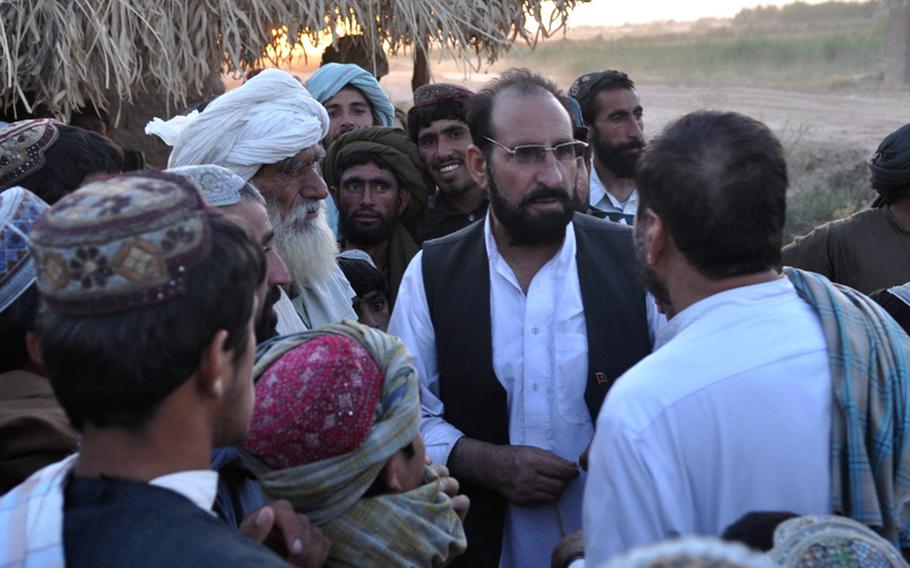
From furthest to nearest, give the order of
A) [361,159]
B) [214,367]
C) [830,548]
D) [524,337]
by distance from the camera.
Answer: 1. [361,159]
2. [524,337]
3. [214,367]
4. [830,548]

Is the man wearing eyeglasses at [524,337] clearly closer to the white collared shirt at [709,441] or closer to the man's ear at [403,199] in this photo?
the white collared shirt at [709,441]

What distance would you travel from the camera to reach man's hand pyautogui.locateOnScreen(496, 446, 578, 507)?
2.98 meters

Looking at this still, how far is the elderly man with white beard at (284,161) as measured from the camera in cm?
368

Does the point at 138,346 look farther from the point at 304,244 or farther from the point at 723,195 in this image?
the point at 304,244

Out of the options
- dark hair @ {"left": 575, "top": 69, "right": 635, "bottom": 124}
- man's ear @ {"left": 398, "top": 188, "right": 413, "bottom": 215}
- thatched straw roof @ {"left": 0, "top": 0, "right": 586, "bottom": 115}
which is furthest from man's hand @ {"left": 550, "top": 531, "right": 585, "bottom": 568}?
dark hair @ {"left": 575, "top": 69, "right": 635, "bottom": 124}

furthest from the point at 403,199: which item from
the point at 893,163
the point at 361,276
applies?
the point at 893,163

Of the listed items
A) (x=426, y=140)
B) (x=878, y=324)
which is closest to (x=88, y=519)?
(x=878, y=324)

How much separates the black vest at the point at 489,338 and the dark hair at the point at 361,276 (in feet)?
3.03

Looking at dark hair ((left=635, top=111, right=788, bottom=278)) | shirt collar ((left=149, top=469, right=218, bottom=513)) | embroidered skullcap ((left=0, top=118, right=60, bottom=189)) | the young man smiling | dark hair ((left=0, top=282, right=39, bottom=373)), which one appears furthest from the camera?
the young man smiling

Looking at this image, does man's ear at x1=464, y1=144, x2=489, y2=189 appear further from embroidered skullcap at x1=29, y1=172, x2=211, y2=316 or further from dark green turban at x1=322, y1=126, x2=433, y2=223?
embroidered skullcap at x1=29, y1=172, x2=211, y2=316

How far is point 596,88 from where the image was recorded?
586 centimetres

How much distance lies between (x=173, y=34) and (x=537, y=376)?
3360mm

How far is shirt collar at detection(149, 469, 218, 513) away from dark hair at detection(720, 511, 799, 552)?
2.76 ft

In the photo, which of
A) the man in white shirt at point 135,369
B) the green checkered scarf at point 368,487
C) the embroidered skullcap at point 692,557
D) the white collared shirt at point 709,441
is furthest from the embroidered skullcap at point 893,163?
the embroidered skullcap at point 692,557
